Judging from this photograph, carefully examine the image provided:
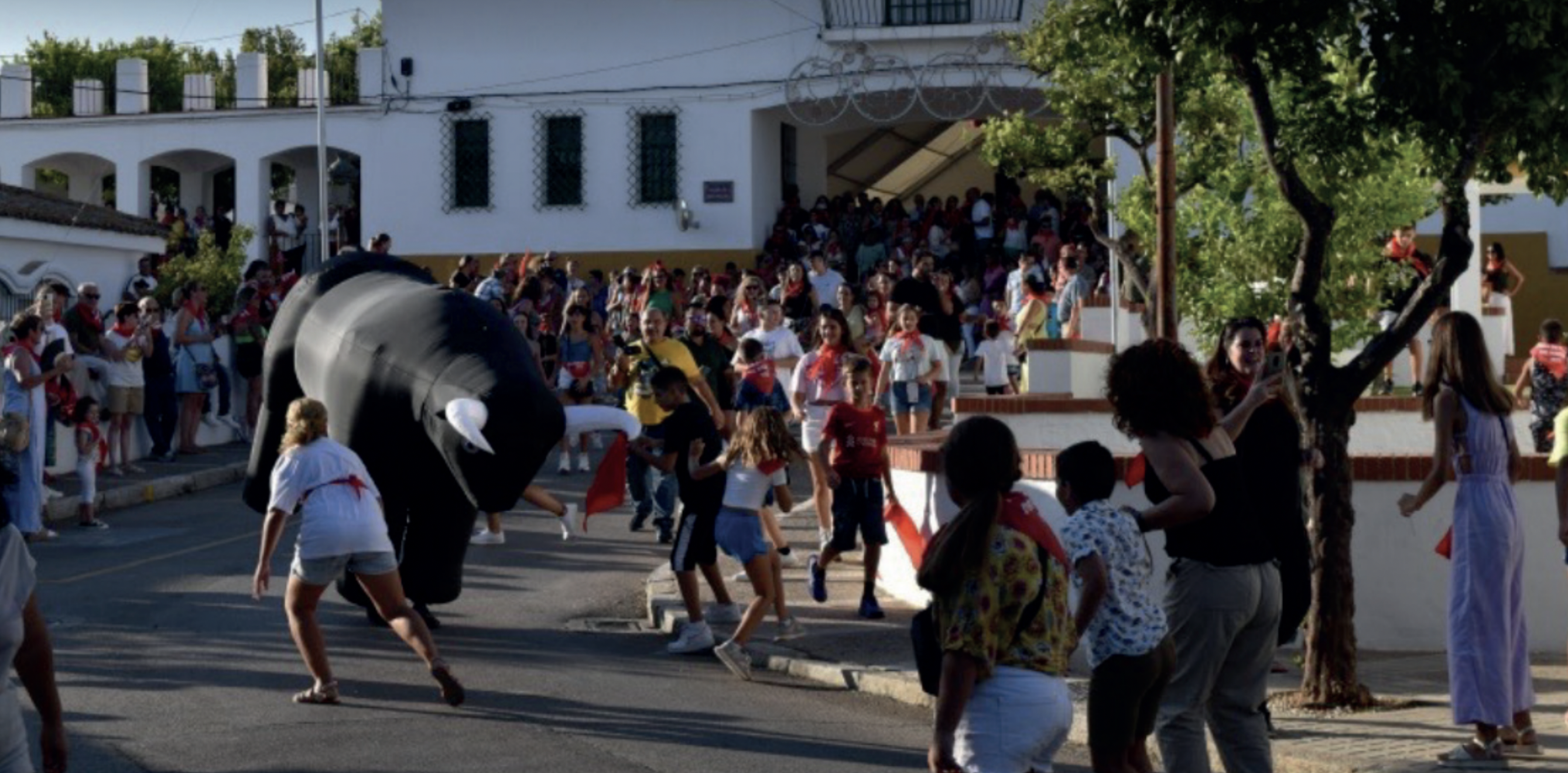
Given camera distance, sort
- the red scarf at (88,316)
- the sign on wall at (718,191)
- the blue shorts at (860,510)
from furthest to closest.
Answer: the sign on wall at (718,191)
the red scarf at (88,316)
the blue shorts at (860,510)

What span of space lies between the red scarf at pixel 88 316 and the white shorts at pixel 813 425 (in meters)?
8.51

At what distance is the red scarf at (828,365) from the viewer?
18.4 m

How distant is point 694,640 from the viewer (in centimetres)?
1375

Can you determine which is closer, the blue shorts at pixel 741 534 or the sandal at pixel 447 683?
the sandal at pixel 447 683

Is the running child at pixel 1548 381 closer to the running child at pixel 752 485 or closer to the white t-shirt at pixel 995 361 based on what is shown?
the white t-shirt at pixel 995 361

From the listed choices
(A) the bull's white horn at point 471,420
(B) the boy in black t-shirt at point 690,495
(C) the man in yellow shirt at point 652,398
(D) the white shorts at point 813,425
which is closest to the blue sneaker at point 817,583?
(B) the boy in black t-shirt at point 690,495

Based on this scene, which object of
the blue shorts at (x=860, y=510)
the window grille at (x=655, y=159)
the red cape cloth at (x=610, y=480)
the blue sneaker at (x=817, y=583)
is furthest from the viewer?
the window grille at (x=655, y=159)

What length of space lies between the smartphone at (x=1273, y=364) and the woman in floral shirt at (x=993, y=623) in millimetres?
2575

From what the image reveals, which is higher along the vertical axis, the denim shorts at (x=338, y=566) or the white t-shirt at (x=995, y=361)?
the white t-shirt at (x=995, y=361)

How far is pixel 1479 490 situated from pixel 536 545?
1002 cm

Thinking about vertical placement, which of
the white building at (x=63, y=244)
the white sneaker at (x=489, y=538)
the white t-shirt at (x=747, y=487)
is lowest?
the white sneaker at (x=489, y=538)

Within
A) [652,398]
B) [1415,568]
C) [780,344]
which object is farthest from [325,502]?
[780,344]

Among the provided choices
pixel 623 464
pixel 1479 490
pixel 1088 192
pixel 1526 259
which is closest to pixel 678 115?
pixel 1526 259

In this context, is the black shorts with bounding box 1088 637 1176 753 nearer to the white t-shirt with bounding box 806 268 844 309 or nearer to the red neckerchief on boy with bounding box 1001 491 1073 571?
the red neckerchief on boy with bounding box 1001 491 1073 571
